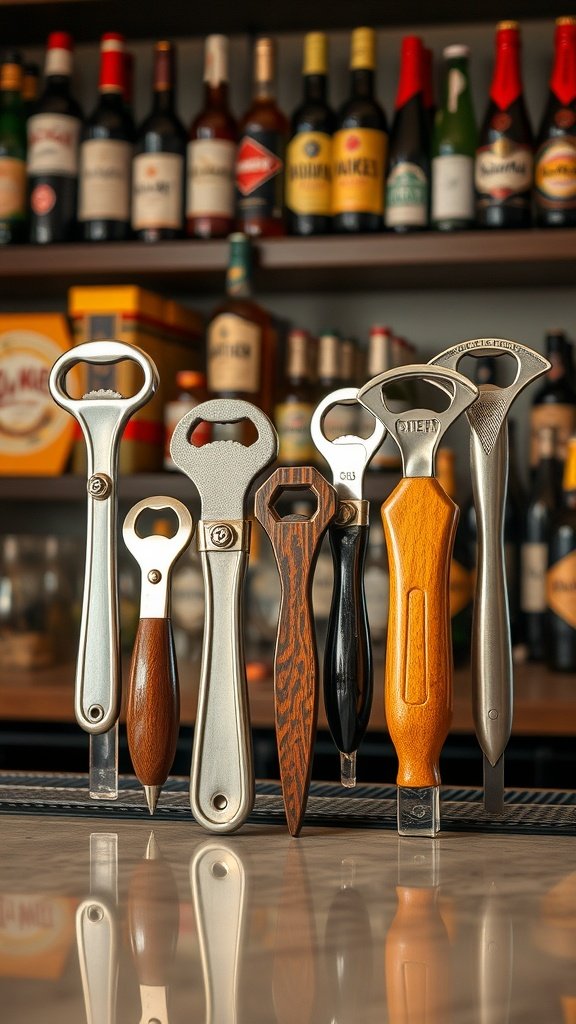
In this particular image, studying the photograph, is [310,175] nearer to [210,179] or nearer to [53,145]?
[210,179]

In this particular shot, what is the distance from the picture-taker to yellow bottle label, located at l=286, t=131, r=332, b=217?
1.62 meters

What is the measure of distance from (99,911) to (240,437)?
123 centimetres

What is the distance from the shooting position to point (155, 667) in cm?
60

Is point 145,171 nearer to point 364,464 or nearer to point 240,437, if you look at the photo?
point 240,437

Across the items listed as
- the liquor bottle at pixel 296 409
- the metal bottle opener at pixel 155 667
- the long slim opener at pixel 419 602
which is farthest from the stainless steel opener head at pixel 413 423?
the liquor bottle at pixel 296 409

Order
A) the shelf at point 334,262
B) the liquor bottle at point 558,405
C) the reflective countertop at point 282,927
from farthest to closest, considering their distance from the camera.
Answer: the liquor bottle at point 558,405, the shelf at point 334,262, the reflective countertop at point 282,927

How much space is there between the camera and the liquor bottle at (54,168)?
5.56ft

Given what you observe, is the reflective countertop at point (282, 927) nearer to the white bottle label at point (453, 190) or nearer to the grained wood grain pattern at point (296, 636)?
the grained wood grain pattern at point (296, 636)

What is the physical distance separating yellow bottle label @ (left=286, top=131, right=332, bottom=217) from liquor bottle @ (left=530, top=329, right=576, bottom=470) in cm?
38

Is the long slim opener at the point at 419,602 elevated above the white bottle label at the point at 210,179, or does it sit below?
below

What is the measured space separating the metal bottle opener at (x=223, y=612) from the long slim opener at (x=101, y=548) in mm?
43

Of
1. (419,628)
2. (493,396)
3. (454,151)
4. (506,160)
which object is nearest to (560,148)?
(506,160)

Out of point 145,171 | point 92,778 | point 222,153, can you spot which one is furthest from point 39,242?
point 92,778

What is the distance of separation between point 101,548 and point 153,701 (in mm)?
87
